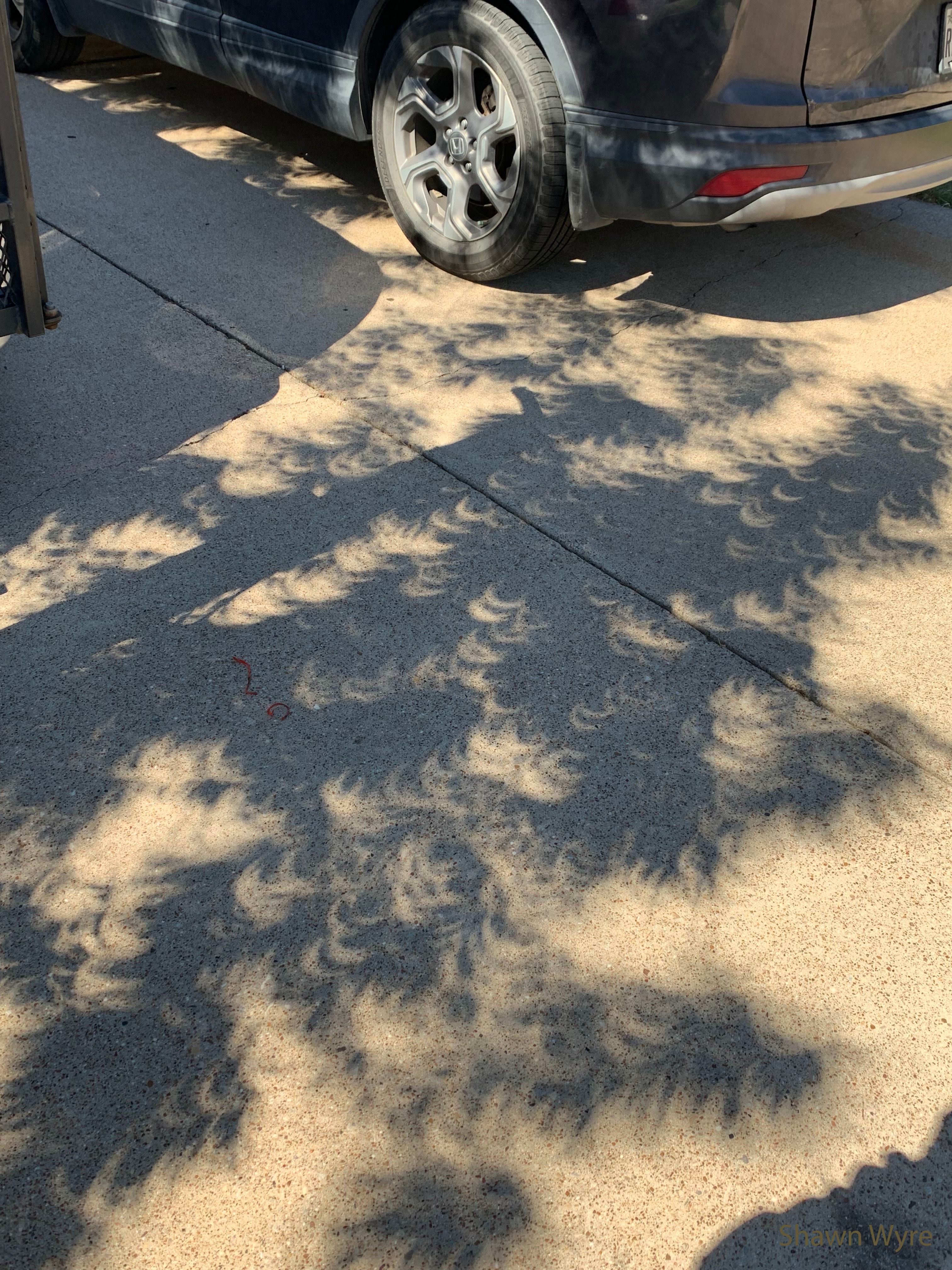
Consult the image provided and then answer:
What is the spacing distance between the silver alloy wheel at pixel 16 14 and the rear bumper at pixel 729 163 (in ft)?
15.1

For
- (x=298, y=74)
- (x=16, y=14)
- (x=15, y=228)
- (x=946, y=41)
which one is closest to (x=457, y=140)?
(x=298, y=74)

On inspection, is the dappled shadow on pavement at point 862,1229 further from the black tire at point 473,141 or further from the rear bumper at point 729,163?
the black tire at point 473,141

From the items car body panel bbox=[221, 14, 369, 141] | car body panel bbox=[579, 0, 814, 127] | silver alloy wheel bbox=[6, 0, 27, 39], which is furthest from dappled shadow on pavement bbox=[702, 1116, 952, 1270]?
silver alloy wheel bbox=[6, 0, 27, 39]

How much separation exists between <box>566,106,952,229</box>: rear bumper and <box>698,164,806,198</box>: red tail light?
16mm

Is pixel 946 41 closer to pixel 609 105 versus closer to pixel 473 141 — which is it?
pixel 609 105

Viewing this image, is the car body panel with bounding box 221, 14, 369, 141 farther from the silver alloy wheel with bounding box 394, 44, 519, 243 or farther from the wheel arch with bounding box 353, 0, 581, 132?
the silver alloy wheel with bounding box 394, 44, 519, 243

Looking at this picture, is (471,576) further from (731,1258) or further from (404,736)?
(731,1258)

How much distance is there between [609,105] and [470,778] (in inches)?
114

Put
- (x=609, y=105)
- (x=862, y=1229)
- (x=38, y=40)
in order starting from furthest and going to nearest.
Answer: (x=38, y=40), (x=609, y=105), (x=862, y=1229)

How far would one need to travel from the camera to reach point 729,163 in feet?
14.4

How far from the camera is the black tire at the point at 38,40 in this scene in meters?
7.31

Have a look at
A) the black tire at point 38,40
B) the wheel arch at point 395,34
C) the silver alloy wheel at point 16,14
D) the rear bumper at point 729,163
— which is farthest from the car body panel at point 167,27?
the rear bumper at point 729,163

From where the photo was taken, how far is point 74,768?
299 centimetres

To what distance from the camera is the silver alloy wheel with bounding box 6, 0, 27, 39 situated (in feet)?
24.2
